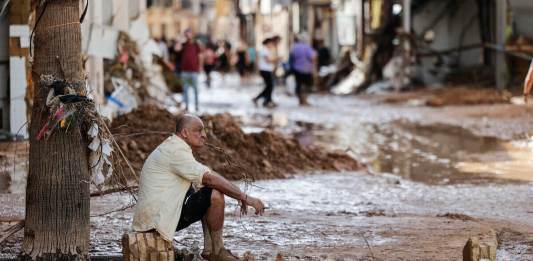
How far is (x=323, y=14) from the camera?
4953 cm

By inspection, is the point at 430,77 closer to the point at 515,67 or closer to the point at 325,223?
the point at 515,67

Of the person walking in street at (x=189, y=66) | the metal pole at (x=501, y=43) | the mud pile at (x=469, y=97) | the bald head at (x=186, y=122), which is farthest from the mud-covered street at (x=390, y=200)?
the metal pole at (x=501, y=43)

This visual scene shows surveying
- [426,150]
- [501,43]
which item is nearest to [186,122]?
[426,150]

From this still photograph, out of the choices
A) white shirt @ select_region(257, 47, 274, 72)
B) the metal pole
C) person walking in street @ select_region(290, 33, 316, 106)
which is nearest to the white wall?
the metal pole

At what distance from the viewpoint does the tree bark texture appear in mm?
7719

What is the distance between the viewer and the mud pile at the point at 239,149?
13531mm

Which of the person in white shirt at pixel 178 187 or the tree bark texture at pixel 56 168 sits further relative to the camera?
the tree bark texture at pixel 56 168

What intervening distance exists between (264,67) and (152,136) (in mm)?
14492

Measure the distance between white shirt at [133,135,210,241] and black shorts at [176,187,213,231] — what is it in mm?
129

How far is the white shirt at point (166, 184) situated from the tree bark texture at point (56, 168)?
0.46 meters

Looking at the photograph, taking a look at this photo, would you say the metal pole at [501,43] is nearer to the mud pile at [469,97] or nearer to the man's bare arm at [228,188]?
the mud pile at [469,97]

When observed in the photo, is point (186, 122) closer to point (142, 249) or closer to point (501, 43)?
point (142, 249)

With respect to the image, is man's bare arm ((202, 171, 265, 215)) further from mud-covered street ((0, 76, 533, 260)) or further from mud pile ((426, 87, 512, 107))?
mud pile ((426, 87, 512, 107))

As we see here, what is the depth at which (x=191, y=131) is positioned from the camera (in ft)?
25.2
